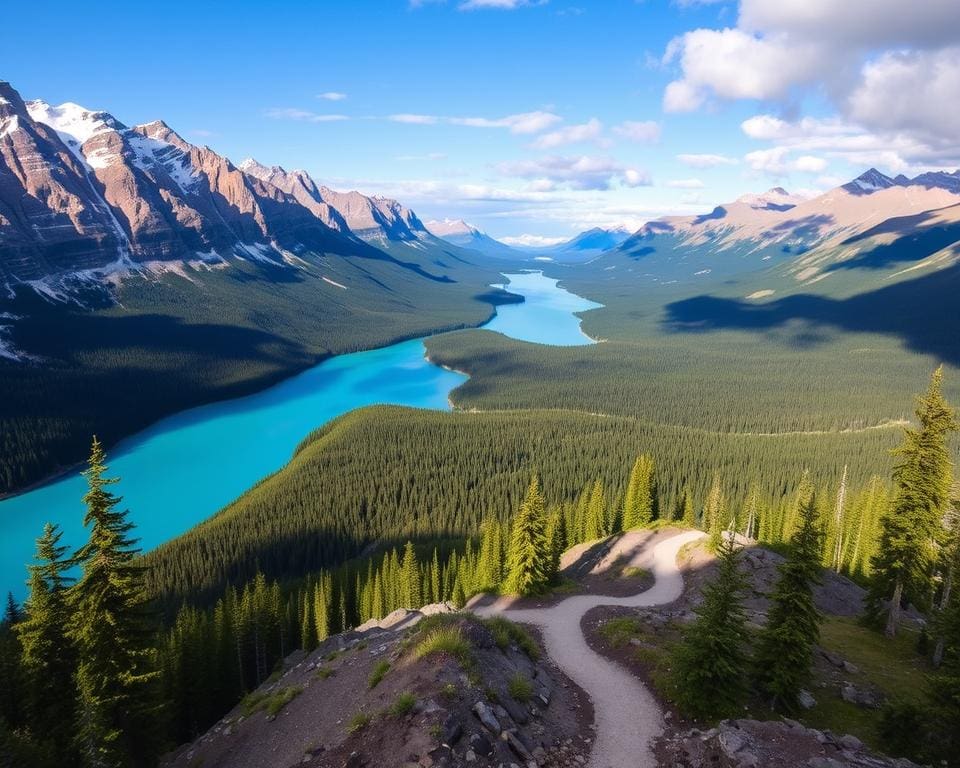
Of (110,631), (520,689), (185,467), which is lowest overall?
(185,467)

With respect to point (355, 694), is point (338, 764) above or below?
above

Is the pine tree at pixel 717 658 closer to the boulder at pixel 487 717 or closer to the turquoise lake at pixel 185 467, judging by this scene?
the boulder at pixel 487 717

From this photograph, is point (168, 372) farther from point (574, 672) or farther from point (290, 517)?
point (574, 672)

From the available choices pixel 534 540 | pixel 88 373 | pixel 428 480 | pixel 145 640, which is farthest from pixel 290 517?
pixel 88 373

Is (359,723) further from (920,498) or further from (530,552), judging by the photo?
(920,498)

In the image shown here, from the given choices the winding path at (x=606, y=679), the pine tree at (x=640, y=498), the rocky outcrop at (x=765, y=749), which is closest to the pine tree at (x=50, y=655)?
the winding path at (x=606, y=679)

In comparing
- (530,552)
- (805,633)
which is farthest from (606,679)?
(530,552)
